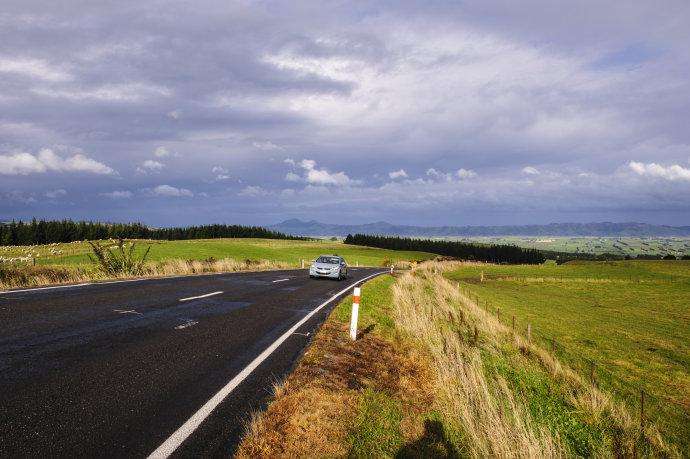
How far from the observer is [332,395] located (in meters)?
5.44

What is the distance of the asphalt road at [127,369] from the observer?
4055 millimetres

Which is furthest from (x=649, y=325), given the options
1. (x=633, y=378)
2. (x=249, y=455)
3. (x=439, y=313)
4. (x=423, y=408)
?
(x=249, y=455)

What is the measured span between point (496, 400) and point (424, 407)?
179 cm

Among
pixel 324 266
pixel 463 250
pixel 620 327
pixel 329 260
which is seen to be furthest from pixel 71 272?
pixel 463 250

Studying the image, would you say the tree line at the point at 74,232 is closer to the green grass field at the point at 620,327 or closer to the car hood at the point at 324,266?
the car hood at the point at 324,266

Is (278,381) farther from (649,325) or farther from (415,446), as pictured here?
(649,325)

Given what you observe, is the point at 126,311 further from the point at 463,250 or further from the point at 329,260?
the point at 463,250

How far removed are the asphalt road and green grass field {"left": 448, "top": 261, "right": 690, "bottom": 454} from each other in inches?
352

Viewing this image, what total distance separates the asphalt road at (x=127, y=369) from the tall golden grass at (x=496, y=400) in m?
2.61

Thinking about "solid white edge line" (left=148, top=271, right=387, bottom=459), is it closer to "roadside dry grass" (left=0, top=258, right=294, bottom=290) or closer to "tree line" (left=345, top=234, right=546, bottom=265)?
"roadside dry grass" (left=0, top=258, right=294, bottom=290)

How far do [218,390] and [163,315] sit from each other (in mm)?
5160

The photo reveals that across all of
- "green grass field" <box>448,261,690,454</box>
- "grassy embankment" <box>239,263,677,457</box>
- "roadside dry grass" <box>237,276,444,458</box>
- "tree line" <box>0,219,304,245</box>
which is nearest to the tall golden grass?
"grassy embankment" <box>239,263,677,457</box>

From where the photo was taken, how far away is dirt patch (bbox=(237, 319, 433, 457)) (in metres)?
4.20

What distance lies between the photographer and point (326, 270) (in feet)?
78.0
